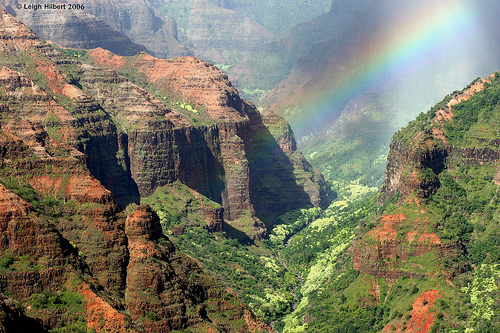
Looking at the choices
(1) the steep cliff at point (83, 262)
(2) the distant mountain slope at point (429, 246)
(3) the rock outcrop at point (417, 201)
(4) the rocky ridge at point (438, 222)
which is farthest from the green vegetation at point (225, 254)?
(1) the steep cliff at point (83, 262)

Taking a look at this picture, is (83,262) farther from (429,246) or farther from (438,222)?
(438,222)

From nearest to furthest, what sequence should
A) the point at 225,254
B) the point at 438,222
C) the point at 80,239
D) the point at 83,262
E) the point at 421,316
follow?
the point at 83,262 < the point at 80,239 < the point at 421,316 < the point at 438,222 < the point at 225,254

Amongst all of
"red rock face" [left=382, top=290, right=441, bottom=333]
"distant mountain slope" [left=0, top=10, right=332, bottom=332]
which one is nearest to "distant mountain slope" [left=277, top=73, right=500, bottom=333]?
"red rock face" [left=382, top=290, right=441, bottom=333]

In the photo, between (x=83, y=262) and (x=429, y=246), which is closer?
(x=83, y=262)

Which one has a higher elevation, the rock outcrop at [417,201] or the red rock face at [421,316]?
the rock outcrop at [417,201]

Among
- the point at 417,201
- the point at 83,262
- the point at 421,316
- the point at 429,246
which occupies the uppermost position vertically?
the point at 417,201

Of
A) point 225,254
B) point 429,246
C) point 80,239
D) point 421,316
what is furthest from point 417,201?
point 80,239

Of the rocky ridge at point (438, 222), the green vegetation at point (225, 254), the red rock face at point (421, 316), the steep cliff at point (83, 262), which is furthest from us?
the green vegetation at point (225, 254)

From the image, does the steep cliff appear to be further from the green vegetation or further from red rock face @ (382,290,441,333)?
the green vegetation

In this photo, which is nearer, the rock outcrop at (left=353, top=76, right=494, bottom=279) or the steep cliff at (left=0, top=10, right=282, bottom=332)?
the steep cliff at (left=0, top=10, right=282, bottom=332)

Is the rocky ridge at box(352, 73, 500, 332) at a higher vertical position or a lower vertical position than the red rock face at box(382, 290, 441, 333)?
higher

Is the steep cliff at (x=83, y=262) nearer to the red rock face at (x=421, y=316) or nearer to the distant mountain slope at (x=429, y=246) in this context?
the red rock face at (x=421, y=316)
